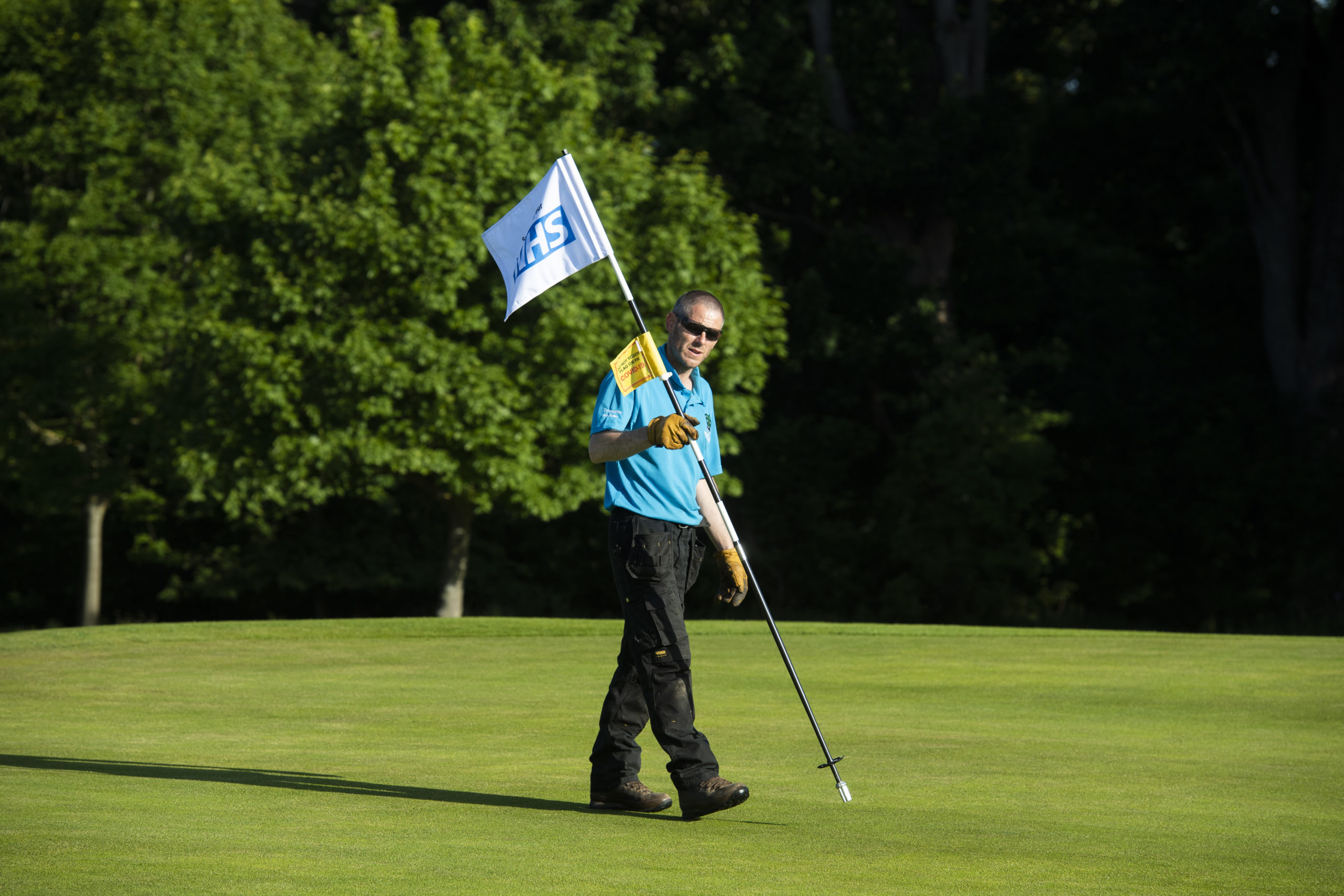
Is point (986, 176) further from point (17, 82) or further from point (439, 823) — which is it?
point (439, 823)

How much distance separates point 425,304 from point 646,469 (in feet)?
58.3

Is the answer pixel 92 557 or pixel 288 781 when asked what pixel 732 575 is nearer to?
pixel 288 781

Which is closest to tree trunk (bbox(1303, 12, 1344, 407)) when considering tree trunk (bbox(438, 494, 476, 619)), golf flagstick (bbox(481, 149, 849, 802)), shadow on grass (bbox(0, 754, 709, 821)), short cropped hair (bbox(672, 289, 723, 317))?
tree trunk (bbox(438, 494, 476, 619))

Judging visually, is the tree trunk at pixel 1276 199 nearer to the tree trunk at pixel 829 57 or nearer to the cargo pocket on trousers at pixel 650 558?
the tree trunk at pixel 829 57

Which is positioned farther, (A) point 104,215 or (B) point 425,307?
(A) point 104,215

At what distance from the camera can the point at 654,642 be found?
243 inches

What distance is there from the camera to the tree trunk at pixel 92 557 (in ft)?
99.8

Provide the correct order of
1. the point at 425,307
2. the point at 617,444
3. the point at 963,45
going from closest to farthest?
1. the point at 617,444
2. the point at 425,307
3. the point at 963,45

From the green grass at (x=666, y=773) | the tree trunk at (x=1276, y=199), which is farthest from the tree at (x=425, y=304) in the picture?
the tree trunk at (x=1276, y=199)

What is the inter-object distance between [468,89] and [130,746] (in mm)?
18782

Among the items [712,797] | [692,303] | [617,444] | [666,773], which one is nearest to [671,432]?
[617,444]

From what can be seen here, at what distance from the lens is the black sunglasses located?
634 cm

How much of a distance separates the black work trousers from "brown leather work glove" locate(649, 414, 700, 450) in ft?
1.42

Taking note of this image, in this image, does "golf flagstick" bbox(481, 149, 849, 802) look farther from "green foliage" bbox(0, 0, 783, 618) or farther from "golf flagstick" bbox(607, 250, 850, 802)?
"green foliage" bbox(0, 0, 783, 618)
